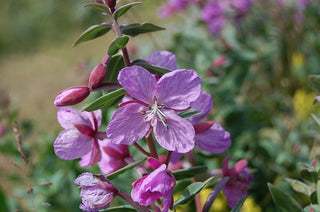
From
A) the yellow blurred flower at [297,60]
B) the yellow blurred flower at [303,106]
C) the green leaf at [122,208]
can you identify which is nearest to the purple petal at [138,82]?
the green leaf at [122,208]

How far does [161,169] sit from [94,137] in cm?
22

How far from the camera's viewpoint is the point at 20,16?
7406 millimetres

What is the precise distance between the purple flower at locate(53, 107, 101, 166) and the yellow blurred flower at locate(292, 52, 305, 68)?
1855 mm

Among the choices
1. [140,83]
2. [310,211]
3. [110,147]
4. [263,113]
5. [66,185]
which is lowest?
[263,113]

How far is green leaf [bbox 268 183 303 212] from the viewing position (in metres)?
0.90

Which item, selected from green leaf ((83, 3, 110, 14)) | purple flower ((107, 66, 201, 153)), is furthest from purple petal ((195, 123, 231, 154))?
green leaf ((83, 3, 110, 14))

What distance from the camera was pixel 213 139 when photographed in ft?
3.14

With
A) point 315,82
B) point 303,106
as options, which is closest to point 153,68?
point 315,82

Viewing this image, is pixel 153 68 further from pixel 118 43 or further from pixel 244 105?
pixel 244 105

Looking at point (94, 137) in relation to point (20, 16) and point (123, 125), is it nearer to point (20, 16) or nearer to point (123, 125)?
point (123, 125)

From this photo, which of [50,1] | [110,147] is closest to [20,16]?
[50,1]

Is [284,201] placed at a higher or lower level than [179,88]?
lower

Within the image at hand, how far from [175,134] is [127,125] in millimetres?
99

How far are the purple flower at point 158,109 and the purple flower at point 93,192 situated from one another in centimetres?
9
